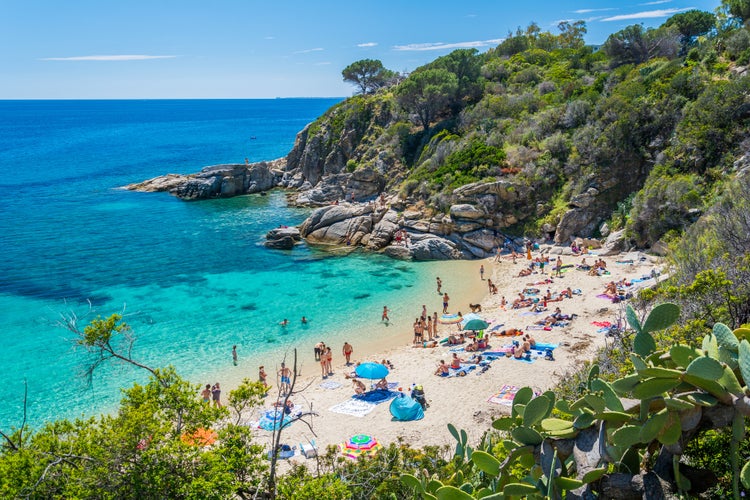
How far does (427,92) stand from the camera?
47.3m

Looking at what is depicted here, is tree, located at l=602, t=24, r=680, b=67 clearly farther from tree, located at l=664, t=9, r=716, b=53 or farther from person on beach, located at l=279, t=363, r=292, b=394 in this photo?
person on beach, located at l=279, t=363, r=292, b=394

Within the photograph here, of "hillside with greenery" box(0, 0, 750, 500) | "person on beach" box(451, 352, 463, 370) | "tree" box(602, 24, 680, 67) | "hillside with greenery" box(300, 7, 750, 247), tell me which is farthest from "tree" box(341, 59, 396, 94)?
"person on beach" box(451, 352, 463, 370)

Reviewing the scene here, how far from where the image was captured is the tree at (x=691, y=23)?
149 ft

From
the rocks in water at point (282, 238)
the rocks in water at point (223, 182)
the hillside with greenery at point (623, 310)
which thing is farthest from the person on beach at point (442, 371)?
the rocks in water at point (223, 182)

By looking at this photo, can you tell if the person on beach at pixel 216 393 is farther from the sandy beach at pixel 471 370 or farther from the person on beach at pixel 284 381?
the person on beach at pixel 284 381

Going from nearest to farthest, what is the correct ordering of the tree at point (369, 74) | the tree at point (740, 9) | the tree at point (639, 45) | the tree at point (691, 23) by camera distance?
the tree at point (740, 9), the tree at point (639, 45), the tree at point (691, 23), the tree at point (369, 74)

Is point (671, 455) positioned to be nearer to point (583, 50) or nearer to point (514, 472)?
point (514, 472)

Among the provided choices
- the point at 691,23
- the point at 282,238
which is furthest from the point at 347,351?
the point at 691,23

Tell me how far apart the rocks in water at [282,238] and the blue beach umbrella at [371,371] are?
1969cm

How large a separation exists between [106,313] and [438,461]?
907 inches

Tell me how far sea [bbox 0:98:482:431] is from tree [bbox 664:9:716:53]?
35.7m

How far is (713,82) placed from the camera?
3189 centimetres

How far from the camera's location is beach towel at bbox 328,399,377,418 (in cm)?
1677

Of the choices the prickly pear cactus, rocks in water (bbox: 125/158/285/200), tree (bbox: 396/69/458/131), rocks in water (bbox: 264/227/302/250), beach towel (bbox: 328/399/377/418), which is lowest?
beach towel (bbox: 328/399/377/418)
